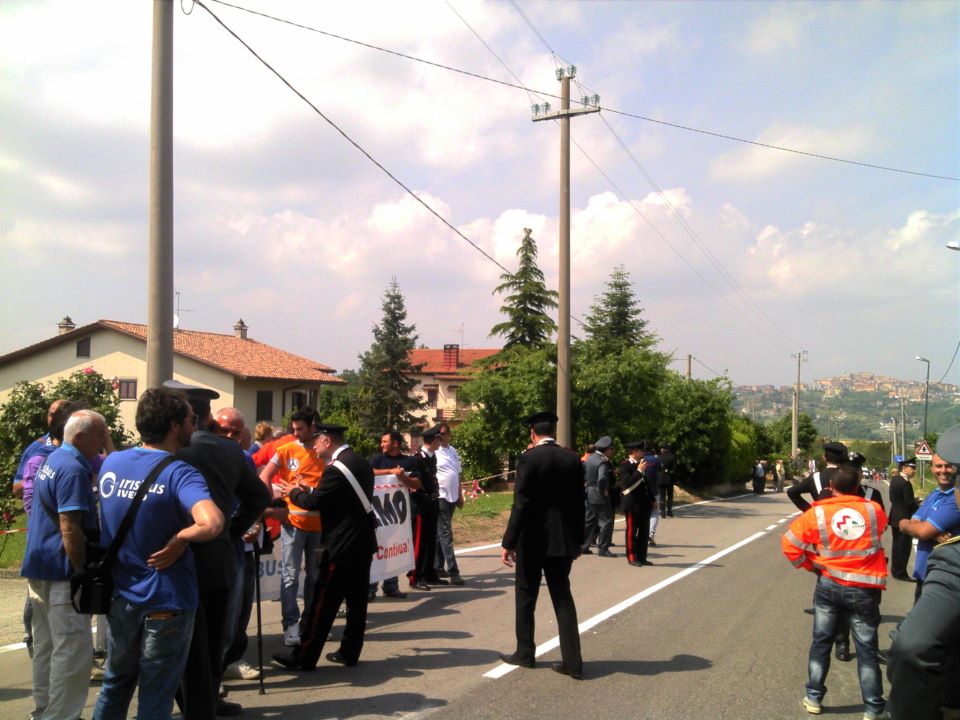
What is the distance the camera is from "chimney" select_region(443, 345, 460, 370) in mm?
78438

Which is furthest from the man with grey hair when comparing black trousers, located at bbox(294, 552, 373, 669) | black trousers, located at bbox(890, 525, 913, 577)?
black trousers, located at bbox(294, 552, 373, 669)

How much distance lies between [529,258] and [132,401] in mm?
23519

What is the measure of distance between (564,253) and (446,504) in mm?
9778

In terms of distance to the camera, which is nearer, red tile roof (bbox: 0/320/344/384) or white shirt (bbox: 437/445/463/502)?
white shirt (bbox: 437/445/463/502)

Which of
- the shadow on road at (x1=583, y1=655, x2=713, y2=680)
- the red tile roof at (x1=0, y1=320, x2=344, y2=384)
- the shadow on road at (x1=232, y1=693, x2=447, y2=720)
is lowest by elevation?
the shadow on road at (x1=583, y1=655, x2=713, y2=680)

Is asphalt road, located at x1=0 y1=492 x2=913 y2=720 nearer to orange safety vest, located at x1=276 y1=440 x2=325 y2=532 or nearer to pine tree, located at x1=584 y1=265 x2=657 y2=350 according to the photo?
orange safety vest, located at x1=276 y1=440 x2=325 y2=532

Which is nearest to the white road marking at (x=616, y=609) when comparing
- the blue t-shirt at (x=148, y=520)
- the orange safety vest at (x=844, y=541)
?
the orange safety vest at (x=844, y=541)

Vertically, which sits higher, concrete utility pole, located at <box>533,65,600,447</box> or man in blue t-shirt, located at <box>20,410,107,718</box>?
concrete utility pole, located at <box>533,65,600,447</box>

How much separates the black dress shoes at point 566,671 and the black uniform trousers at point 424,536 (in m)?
3.93

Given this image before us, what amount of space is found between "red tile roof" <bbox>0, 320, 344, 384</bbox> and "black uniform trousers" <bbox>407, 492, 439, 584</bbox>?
36.4 m

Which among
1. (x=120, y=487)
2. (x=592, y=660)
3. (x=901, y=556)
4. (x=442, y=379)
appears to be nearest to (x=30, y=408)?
(x=592, y=660)

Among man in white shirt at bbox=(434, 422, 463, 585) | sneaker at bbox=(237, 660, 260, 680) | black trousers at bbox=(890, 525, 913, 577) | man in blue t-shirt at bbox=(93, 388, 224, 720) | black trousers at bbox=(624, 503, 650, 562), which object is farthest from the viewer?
black trousers at bbox=(624, 503, 650, 562)

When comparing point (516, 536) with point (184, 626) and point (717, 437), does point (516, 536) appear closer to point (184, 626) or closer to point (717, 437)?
point (184, 626)

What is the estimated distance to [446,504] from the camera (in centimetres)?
1054
